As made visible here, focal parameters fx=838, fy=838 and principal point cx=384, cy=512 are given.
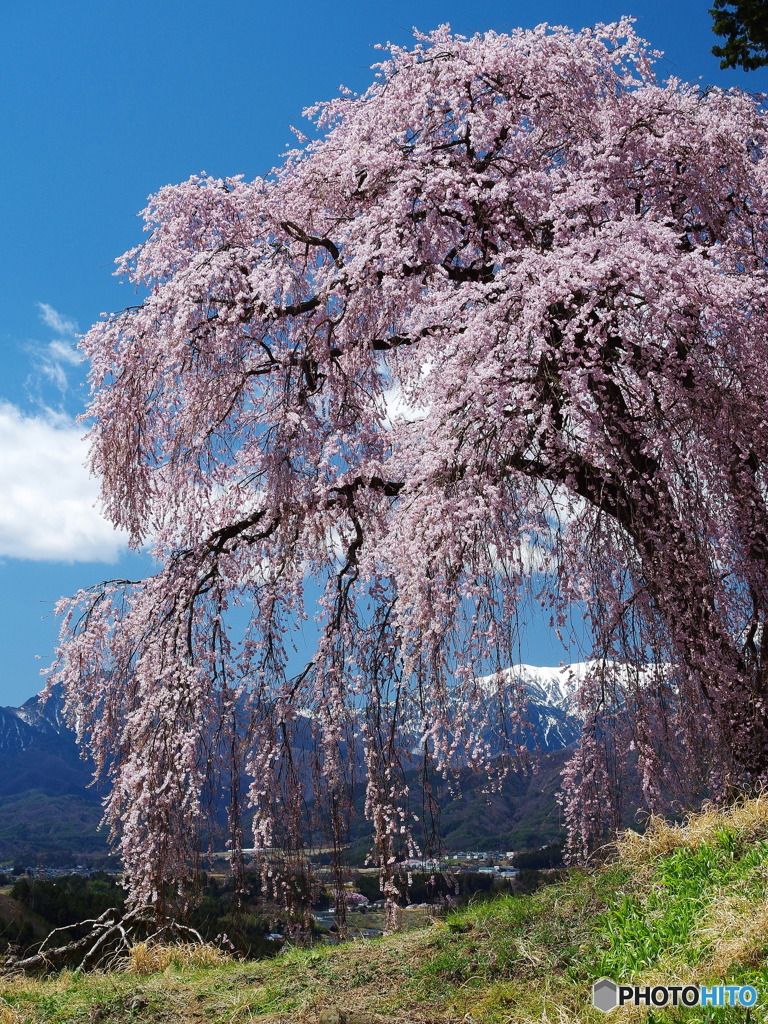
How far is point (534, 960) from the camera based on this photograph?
5.01 meters

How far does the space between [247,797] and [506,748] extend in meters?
2.91

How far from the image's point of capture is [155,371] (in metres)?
9.43

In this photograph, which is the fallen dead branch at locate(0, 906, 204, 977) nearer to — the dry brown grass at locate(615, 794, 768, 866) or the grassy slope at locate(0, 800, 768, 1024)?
the grassy slope at locate(0, 800, 768, 1024)

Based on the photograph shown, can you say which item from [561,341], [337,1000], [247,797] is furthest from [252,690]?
[561,341]

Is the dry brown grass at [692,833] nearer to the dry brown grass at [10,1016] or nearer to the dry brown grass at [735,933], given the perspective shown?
the dry brown grass at [735,933]

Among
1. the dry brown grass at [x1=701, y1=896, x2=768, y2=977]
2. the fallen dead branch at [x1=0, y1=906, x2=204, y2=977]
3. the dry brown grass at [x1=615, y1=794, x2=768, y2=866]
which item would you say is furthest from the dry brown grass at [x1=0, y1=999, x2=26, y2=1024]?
the dry brown grass at [x1=701, y1=896, x2=768, y2=977]

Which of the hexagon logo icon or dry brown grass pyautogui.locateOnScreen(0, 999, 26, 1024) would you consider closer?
the hexagon logo icon

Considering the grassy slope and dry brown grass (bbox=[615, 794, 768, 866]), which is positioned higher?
dry brown grass (bbox=[615, 794, 768, 866])

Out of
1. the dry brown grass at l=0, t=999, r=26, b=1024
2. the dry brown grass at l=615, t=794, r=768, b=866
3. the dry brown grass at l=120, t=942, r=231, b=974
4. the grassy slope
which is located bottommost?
the dry brown grass at l=120, t=942, r=231, b=974

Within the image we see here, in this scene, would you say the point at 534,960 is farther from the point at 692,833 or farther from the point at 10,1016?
the point at 10,1016

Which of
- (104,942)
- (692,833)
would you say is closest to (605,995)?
(692,833)
